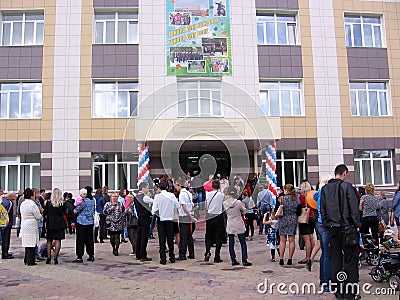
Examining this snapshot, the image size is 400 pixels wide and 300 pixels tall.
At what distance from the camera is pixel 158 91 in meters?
19.8

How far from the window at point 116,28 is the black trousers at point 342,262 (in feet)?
55.7

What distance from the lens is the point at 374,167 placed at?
21.1 metres

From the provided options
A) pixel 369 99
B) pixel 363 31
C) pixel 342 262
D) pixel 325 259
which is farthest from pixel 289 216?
pixel 363 31

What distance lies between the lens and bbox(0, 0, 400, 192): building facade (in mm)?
19703

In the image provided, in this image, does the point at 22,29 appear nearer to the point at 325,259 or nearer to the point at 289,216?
the point at 289,216

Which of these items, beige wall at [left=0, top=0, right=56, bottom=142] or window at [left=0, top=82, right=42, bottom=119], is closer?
beige wall at [left=0, top=0, right=56, bottom=142]

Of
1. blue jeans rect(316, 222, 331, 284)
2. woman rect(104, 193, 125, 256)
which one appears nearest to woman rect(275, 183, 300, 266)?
blue jeans rect(316, 222, 331, 284)

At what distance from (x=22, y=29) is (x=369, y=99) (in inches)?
714

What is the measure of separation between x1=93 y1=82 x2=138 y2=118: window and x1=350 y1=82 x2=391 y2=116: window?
37.1 ft

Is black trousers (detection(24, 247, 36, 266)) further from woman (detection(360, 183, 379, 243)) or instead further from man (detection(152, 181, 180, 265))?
woman (detection(360, 183, 379, 243))

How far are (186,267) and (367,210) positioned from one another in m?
4.22

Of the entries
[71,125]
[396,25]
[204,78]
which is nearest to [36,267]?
[71,125]

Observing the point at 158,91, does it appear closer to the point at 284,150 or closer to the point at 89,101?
the point at 89,101

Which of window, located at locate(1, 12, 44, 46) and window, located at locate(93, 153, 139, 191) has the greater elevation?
window, located at locate(1, 12, 44, 46)
